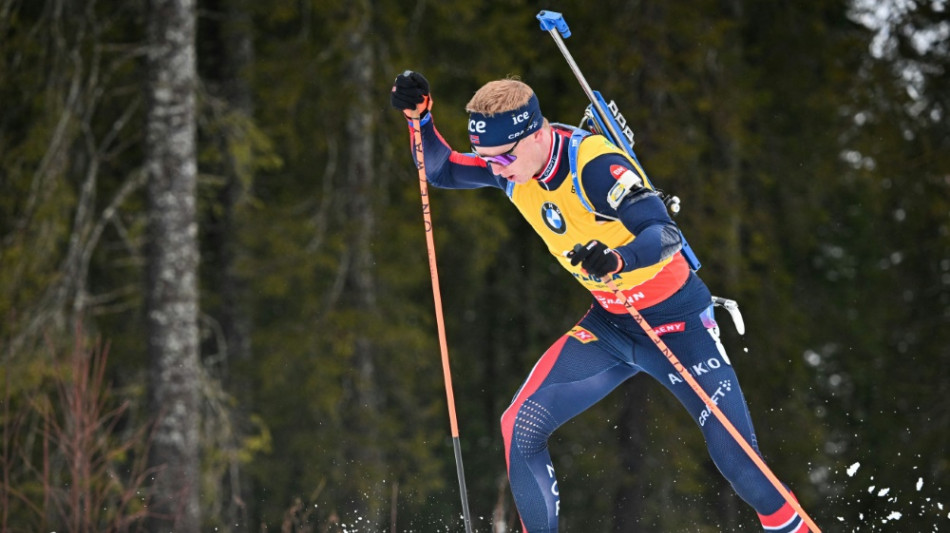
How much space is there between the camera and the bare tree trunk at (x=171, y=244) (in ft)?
28.6

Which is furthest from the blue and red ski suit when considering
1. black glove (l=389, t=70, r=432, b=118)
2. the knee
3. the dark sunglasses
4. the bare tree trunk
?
the bare tree trunk

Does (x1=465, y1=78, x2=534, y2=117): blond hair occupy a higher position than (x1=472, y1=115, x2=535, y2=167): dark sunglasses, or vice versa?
(x1=465, y1=78, x2=534, y2=117): blond hair

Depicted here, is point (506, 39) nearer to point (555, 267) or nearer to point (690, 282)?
point (555, 267)

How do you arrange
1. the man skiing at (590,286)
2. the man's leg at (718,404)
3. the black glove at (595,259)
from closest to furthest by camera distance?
the black glove at (595,259)
the man skiing at (590,286)
the man's leg at (718,404)

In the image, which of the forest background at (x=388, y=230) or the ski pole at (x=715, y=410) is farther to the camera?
the forest background at (x=388, y=230)

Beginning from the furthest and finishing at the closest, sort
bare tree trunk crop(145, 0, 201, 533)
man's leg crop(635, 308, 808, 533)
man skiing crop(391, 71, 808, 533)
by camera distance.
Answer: bare tree trunk crop(145, 0, 201, 533) → man's leg crop(635, 308, 808, 533) → man skiing crop(391, 71, 808, 533)

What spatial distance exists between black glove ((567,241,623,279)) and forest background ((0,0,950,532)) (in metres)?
5.38

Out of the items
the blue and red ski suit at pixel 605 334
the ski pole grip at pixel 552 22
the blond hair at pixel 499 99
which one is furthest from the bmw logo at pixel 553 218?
the ski pole grip at pixel 552 22

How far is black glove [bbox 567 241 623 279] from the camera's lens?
403 cm

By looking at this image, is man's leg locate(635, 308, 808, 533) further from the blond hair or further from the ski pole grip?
the ski pole grip

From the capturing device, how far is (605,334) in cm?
502

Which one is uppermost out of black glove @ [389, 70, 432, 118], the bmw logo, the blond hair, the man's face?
black glove @ [389, 70, 432, 118]

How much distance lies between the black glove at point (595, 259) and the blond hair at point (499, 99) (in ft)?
2.44

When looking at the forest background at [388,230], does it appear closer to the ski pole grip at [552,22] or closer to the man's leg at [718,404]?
the ski pole grip at [552,22]
